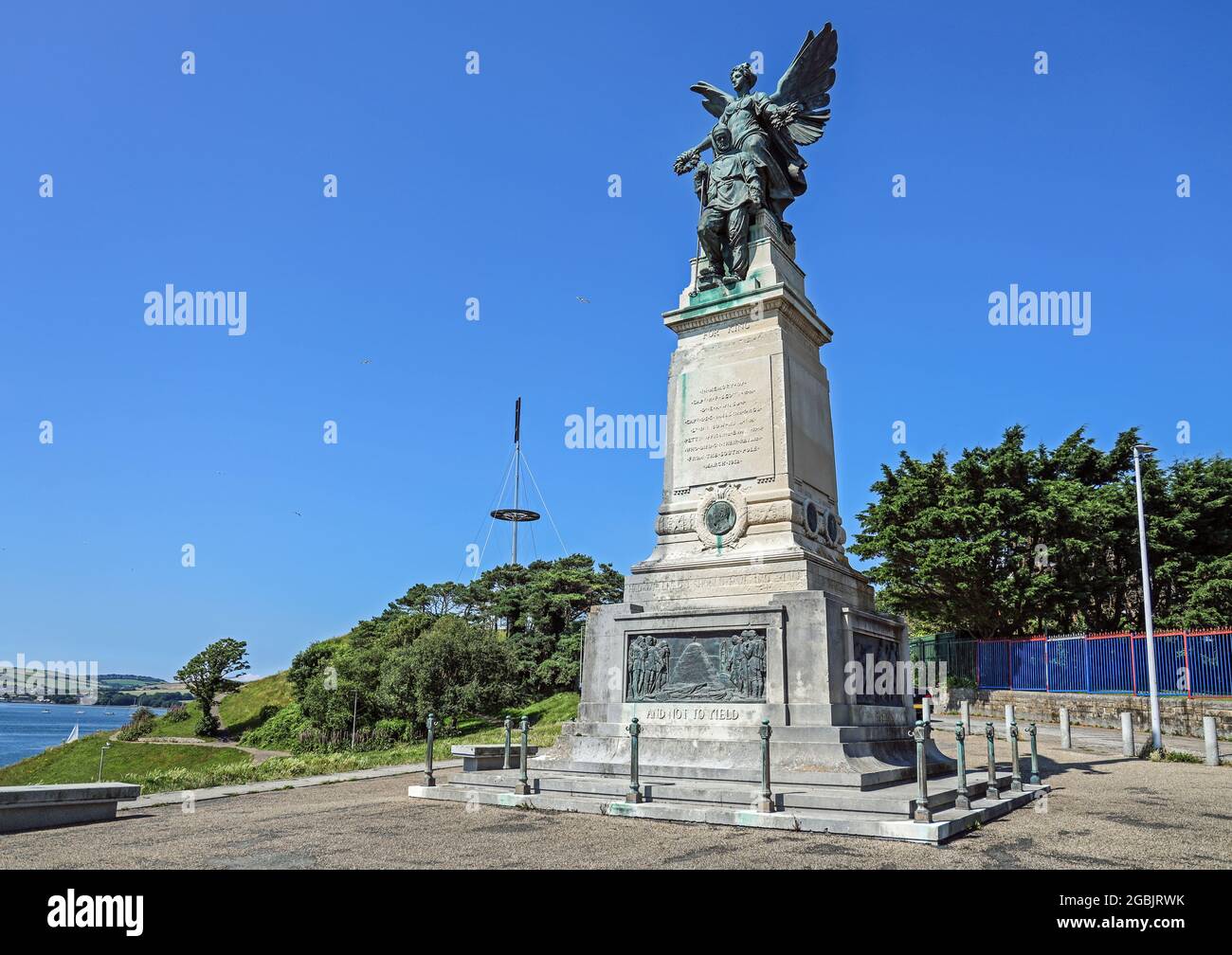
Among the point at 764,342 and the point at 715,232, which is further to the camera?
the point at 715,232

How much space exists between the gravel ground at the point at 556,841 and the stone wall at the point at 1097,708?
46.7ft

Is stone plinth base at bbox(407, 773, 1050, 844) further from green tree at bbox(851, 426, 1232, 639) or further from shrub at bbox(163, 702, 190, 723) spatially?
shrub at bbox(163, 702, 190, 723)

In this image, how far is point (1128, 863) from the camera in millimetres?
7336

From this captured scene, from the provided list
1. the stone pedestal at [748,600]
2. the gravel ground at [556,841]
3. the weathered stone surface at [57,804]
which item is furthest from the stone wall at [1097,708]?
the weathered stone surface at [57,804]

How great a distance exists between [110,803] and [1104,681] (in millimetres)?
28403

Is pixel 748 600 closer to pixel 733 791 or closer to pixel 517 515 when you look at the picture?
pixel 733 791

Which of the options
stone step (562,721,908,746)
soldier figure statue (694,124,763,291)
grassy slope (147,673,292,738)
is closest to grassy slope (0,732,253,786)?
grassy slope (147,673,292,738)

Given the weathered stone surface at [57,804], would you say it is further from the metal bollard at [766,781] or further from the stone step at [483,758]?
the metal bollard at [766,781]

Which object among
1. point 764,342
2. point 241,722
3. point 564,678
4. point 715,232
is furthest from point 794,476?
point 241,722

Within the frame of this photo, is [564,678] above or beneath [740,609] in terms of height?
beneath

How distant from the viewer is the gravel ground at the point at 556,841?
24.1 ft
